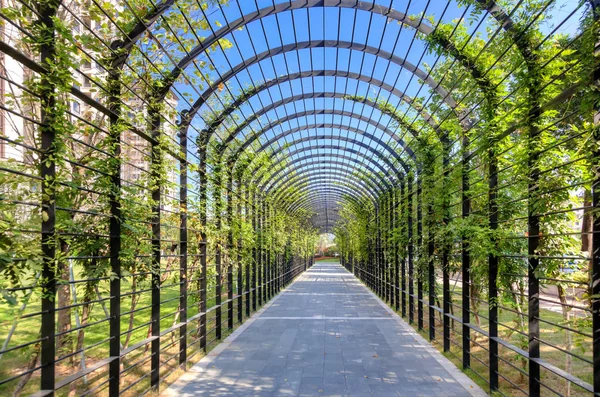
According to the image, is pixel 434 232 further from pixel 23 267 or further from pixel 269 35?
pixel 23 267

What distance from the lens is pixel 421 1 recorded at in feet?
18.5

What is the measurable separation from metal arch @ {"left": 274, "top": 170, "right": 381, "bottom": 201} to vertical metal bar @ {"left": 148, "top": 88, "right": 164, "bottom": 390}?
37.9 ft

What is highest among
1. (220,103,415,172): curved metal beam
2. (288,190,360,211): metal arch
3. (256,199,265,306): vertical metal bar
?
(220,103,415,172): curved metal beam

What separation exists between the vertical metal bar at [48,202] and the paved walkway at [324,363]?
2666 mm

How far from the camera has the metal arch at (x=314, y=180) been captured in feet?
57.4

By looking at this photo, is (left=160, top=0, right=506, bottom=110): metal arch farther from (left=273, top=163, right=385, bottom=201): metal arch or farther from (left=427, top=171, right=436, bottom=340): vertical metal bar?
(left=273, top=163, right=385, bottom=201): metal arch

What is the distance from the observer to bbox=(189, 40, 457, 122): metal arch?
670 cm

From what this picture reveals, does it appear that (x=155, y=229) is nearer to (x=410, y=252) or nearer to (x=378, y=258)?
(x=410, y=252)

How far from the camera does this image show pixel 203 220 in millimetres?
7199

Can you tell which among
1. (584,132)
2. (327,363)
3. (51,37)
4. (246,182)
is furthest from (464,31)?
(246,182)

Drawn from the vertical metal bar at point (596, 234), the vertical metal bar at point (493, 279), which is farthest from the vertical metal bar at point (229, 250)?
the vertical metal bar at point (596, 234)

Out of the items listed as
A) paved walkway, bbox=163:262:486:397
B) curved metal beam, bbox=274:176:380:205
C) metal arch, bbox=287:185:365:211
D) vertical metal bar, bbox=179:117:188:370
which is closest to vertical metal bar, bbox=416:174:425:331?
paved walkway, bbox=163:262:486:397

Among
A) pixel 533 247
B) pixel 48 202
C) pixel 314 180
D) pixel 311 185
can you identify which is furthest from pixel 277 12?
pixel 311 185

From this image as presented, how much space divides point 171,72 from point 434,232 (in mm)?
5050
